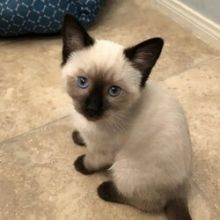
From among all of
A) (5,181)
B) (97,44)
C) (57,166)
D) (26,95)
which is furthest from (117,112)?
(26,95)

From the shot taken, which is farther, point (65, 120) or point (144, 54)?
point (65, 120)

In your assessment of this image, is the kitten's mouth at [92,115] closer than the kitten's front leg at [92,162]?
Yes

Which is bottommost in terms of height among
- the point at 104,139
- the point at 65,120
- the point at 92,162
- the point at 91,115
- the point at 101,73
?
the point at 65,120

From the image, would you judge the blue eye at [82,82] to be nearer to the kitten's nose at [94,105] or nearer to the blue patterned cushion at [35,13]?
the kitten's nose at [94,105]

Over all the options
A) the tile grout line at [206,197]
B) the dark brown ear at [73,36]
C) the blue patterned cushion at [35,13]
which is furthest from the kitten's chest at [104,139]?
the blue patterned cushion at [35,13]

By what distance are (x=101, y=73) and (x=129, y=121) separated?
0.18 meters

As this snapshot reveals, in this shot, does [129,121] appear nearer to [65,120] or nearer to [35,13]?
[65,120]

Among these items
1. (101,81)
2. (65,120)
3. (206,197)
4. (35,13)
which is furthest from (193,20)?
(101,81)

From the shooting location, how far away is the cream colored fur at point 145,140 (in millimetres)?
1176

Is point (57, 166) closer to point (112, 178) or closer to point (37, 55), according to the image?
point (112, 178)

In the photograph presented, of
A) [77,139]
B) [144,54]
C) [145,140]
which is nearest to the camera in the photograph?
[144,54]

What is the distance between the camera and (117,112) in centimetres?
116

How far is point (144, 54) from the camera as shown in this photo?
3.58 ft

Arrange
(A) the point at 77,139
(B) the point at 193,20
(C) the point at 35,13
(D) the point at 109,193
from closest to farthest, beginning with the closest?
(D) the point at 109,193 → (A) the point at 77,139 → (C) the point at 35,13 → (B) the point at 193,20
